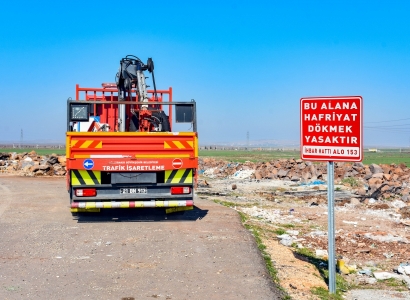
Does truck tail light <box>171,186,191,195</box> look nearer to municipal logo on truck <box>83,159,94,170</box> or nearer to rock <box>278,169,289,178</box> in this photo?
municipal logo on truck <box>83,159,94,170</box>

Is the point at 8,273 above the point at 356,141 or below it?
below

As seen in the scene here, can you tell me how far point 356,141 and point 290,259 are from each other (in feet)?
8.31

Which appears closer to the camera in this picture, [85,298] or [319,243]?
[85,298]

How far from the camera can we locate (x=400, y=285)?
6559 mm

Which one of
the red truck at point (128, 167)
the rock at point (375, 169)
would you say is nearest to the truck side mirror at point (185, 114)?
the red truck at point (128, 167)

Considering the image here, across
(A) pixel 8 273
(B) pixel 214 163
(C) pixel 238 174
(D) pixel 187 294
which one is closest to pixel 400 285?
(D) pixel 187 294

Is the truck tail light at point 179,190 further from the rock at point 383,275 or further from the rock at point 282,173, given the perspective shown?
the rock at point 282,173

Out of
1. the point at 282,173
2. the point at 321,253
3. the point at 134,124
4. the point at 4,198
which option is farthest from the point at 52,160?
the point at 321,253

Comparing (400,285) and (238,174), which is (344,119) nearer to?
(400,285)

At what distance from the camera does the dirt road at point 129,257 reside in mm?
5707

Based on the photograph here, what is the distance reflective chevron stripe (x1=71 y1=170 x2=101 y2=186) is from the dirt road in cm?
91

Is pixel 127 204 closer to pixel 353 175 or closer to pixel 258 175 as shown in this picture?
pixel 258 175

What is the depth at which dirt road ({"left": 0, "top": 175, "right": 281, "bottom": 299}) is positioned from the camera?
5707mm

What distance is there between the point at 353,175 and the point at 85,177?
18.8m
